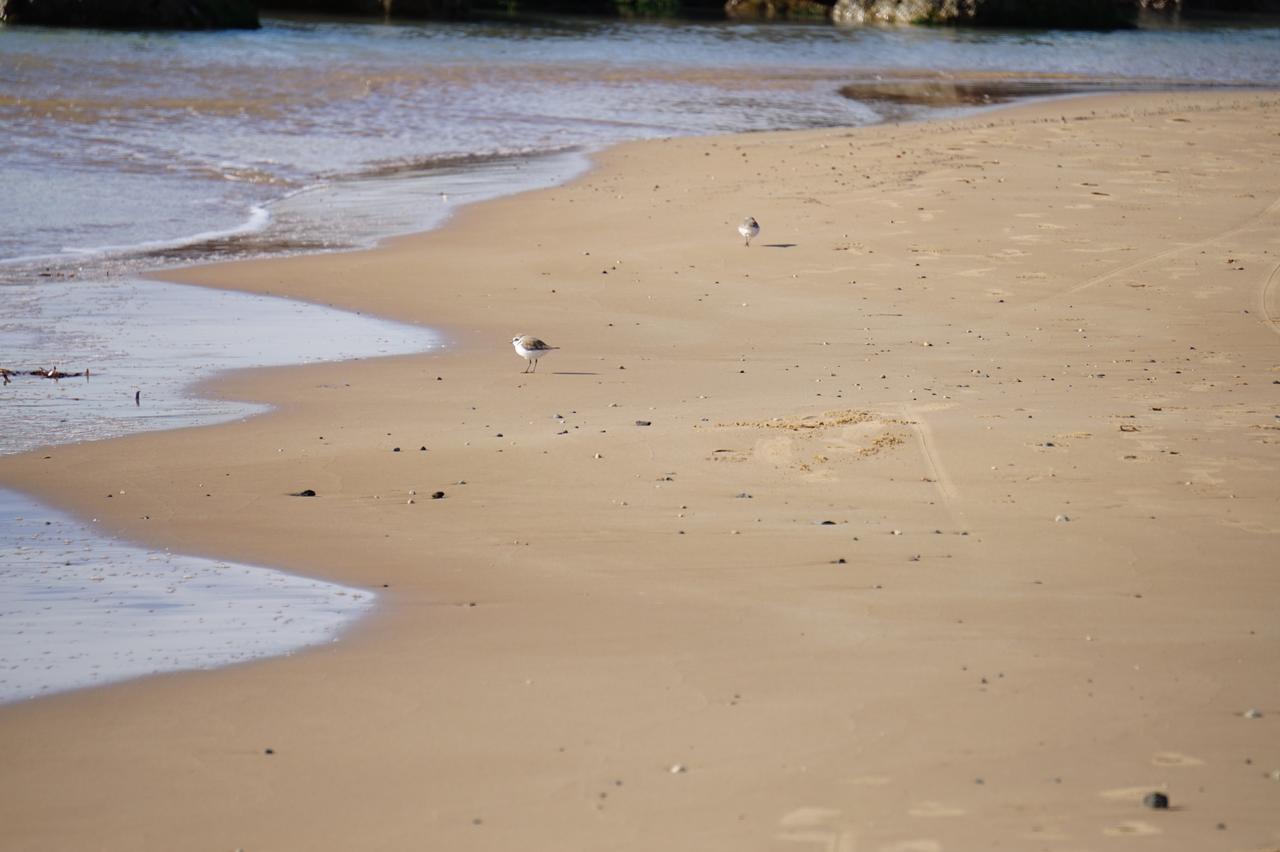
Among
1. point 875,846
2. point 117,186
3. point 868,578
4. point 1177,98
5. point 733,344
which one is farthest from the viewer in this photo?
point 1177,98

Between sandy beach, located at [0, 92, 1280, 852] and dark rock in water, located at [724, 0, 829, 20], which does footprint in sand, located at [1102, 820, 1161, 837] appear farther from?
dark rock in water, located at [724, 0, 829, 20]

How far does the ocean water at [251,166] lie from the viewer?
573 cm

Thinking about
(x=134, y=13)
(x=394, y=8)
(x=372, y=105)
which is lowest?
(x=372, y=105)

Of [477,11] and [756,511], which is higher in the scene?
A: [477,11]

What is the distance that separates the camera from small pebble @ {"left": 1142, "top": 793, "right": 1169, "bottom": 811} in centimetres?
389

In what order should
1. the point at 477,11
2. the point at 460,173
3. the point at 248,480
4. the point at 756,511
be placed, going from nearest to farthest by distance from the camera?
the point at 756,511, the point at 248,480, the point at 460,173, the point at 477,11

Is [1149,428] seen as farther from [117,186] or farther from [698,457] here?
[117,186]

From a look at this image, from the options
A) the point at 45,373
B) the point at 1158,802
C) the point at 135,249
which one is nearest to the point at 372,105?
the point at 135,249

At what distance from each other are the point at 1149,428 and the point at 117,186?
13033 mm

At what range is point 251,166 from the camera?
19188 millimetres

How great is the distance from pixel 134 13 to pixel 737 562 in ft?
130

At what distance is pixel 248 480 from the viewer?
7.14 m

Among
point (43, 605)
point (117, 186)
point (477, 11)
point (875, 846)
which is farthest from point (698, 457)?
point (477, 11)

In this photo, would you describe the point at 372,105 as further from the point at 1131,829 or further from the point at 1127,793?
the point at 1131,829
